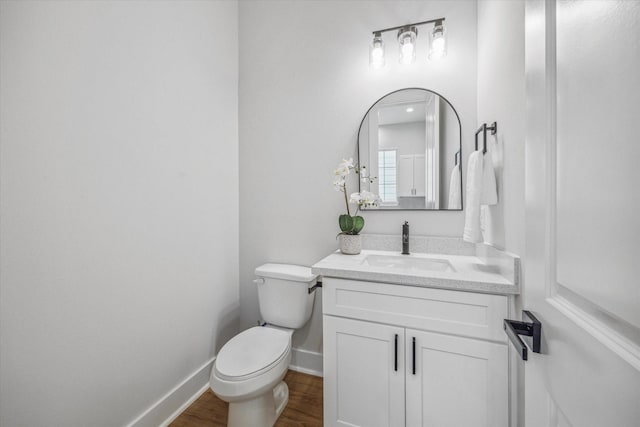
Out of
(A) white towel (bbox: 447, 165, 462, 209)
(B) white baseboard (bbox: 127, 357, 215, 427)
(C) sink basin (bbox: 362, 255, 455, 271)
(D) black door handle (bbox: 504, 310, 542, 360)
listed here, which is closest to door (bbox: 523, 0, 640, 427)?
(D) black door handle (bbox: 504, 310, 542, 360)

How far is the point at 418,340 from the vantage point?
110cm

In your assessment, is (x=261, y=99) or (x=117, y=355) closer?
(x=117, y=355)

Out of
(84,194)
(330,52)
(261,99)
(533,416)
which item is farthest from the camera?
(261,99)

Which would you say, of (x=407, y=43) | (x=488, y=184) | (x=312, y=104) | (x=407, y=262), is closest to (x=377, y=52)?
(x=407, y=43)

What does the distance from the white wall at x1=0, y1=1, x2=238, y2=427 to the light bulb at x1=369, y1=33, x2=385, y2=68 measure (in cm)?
105

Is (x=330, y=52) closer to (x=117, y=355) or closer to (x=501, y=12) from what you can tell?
(x=501, y=12)

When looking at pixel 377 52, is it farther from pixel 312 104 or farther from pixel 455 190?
pixel 455 190

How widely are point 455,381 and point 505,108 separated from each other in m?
1.13

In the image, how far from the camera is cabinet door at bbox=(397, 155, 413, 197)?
5.28 ft

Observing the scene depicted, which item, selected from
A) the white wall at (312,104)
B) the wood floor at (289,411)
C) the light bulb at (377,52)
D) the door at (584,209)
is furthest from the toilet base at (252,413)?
the light bulb at (377,52)

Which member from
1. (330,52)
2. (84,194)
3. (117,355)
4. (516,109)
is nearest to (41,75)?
(84,194)

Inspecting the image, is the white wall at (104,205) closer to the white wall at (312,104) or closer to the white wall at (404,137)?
the white wall at (312,104)

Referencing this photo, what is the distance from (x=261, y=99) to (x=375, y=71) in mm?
835

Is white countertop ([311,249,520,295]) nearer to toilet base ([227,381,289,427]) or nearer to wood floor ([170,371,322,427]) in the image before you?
toilet base ([227,381,289,427])
